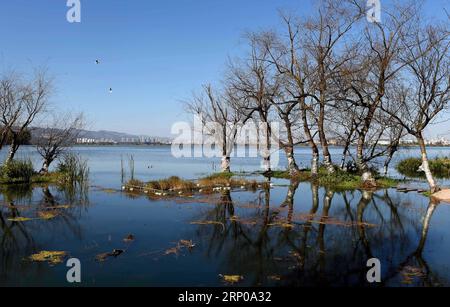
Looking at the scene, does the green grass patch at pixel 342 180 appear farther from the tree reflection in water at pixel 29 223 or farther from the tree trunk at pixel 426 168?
the tree reflection in water at pixel 29 223

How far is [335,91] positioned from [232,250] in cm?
1600

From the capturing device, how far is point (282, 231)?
11117mm

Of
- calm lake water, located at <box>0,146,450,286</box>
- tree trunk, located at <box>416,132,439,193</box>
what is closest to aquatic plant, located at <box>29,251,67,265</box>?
calm lake water, located at <box>0,146,450,286</box>

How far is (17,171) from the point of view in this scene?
2122 cm

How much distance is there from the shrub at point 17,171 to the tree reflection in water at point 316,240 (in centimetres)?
1212

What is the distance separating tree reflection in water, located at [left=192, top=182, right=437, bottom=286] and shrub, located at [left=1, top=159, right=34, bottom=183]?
12.1 m

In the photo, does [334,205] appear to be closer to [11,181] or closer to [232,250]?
[232,250]

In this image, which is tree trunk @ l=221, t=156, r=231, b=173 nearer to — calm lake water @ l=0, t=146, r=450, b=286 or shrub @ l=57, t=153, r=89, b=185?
shrub @ l=57, t=153, r=89, b=185

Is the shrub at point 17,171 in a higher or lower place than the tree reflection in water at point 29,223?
higher

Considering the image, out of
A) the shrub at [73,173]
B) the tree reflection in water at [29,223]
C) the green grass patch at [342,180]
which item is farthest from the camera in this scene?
the shrub at [73,173]

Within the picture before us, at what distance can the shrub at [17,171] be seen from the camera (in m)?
20.6

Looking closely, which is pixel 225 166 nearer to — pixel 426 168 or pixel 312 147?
pixel 312 147

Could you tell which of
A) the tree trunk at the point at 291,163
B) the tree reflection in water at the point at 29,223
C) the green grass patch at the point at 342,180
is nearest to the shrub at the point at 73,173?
the tree reflection in water at the point at 29,223
